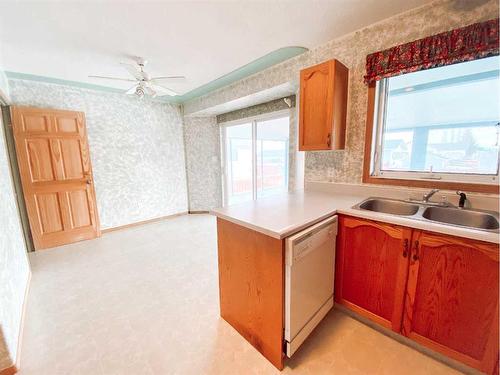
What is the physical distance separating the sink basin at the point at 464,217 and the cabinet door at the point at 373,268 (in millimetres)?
334

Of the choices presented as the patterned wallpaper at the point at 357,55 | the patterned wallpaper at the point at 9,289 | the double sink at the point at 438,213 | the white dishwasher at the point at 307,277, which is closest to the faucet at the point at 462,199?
the double sink at the point at 438,213

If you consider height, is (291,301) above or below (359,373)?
above

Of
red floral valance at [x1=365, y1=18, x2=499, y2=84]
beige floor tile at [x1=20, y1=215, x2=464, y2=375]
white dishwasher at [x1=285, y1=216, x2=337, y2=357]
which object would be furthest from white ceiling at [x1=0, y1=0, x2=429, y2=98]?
beige floor tile at [x1=20, y1=215, x2=464, y2=375]

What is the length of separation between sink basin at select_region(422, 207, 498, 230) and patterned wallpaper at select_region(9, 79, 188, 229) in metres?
4.06

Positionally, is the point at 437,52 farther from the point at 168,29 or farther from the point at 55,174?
the point at 55,174

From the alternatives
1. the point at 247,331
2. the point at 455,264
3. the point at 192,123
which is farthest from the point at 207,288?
the point at 192,123

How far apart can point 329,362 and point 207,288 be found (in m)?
1.19

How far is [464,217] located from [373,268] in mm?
737

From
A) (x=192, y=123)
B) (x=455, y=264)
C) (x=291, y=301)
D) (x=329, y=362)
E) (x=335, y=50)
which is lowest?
(x=329, y=362)

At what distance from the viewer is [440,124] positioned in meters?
1.72

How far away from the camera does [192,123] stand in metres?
4.34

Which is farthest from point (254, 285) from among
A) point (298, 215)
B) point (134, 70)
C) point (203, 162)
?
point (203, 162)

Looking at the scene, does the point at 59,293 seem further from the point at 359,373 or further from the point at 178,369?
the point at 359,373

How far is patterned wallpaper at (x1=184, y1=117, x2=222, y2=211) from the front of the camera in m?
4.36
